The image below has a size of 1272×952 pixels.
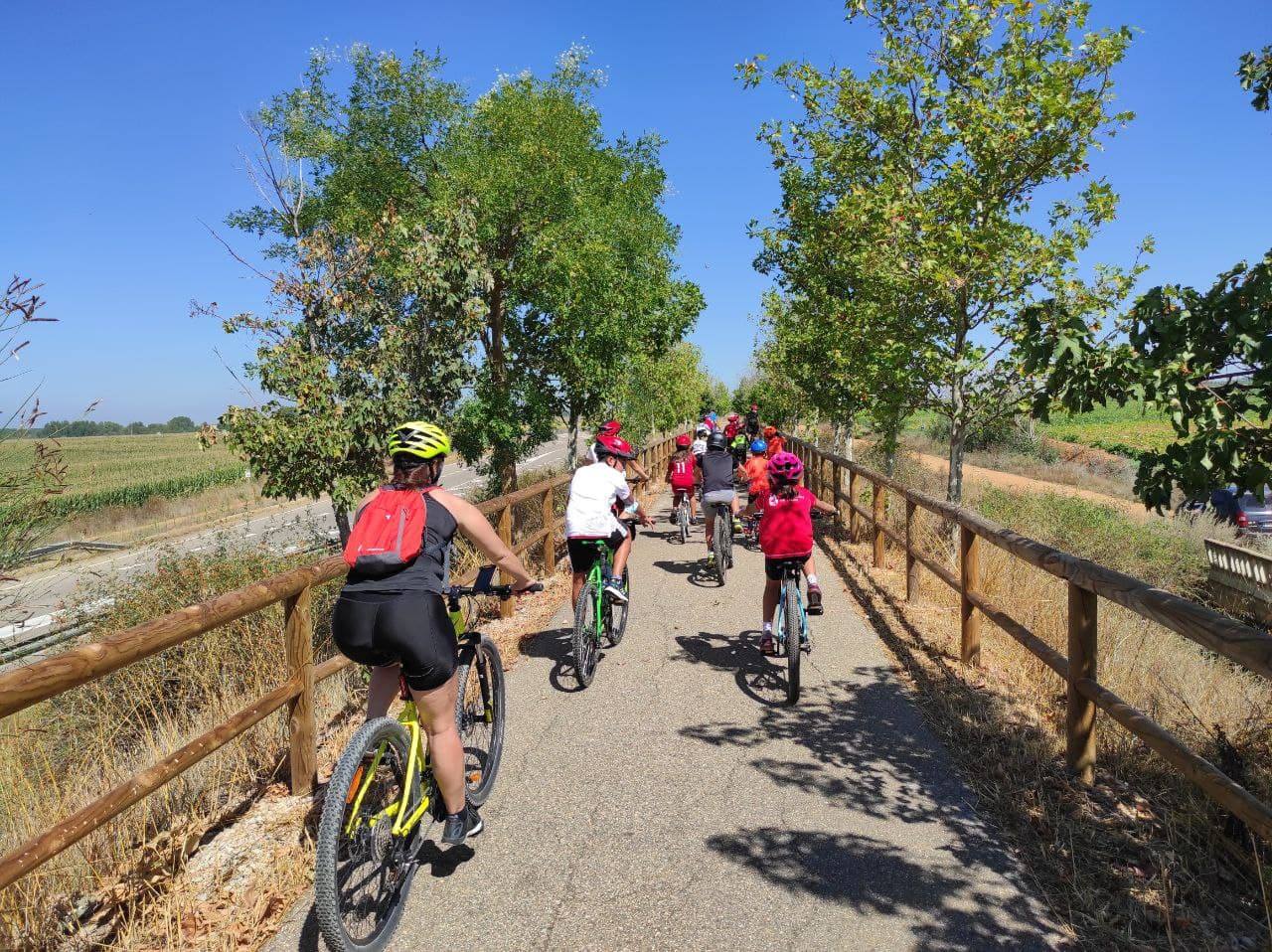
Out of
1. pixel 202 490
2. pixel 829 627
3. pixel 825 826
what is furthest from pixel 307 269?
pixel 202 490

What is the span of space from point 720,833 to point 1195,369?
2.89 meters

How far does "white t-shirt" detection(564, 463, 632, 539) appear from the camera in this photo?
652cm

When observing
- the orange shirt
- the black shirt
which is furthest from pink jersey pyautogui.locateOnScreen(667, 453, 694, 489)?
the orange shirt

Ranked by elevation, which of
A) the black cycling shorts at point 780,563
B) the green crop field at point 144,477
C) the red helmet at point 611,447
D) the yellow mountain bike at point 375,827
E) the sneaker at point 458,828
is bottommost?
the green crop field at point 144,477

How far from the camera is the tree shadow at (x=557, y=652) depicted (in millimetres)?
6113

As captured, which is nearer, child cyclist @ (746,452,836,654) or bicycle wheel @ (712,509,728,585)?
child cyclist @ (746,452,836,654)

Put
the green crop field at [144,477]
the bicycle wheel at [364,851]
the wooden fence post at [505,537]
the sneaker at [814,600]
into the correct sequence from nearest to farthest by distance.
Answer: the bicycle wheel at [364,851], the sneaker at [814,600], the wooden fence post at [505,537], the green crop field at [144,477]

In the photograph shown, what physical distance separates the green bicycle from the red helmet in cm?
77

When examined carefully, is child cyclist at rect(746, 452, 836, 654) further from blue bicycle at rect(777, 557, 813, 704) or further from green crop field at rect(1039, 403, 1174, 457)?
green crop field at rect(1039, 403, 1174, 457)

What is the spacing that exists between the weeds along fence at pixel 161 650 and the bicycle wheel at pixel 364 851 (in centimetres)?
76

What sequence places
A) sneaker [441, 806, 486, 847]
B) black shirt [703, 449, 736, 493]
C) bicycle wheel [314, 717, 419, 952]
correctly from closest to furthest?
bicycle wheel [314, 717, 419, 952] < sneaker [441, 806, 486, 847] < black shirt [703, 449, 736, 493]

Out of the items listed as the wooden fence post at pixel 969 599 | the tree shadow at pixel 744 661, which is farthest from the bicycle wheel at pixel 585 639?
the wooden fence post at pixel 969 599

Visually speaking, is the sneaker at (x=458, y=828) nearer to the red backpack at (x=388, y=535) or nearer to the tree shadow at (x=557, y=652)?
the red backpack at (x=388, y=535)

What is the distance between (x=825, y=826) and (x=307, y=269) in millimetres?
11448
